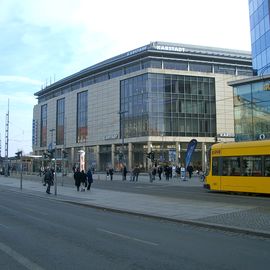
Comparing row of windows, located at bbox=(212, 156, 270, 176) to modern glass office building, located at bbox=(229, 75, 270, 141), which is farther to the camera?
modern glass office building, located at bbox=(229, 75, 270, 141)

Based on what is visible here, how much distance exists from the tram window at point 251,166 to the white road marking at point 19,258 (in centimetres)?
1947

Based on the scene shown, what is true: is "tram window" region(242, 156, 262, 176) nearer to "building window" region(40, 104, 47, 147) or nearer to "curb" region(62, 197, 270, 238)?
"curb" region(62, 197, 270, 238)

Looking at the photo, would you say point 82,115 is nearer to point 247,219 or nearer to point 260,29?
point 260,29

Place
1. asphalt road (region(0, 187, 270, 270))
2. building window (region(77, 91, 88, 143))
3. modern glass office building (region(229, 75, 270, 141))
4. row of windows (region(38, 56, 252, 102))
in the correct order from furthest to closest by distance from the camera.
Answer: building window (region(77, 91, 88, 143)) → row of windows (region(38, 56, 252, 102)) → modern glass office building (region(229, 75, 270, 141)) → asphalt road (region(0, 187, 270, 270))

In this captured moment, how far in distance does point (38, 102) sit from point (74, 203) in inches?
4711

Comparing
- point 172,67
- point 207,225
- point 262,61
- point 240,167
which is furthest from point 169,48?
point 207,225

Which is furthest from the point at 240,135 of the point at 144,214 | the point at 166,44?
the point at 166,44

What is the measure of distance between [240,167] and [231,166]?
0.84 metres

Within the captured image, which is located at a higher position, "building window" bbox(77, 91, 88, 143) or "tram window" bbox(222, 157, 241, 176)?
"building window" bbox(77, 91, 88, 143)

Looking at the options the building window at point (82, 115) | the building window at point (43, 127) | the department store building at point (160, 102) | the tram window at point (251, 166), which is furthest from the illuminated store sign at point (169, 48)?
the tram window at point (251, 166)

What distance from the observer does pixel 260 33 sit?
49.8 metres

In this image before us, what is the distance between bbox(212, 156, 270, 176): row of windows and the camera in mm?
26484

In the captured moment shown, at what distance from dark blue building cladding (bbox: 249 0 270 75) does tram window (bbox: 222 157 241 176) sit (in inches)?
852

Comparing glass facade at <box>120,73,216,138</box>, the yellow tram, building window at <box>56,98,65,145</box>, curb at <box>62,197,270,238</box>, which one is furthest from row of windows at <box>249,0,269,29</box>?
building window at <box>56,98,65,145</box>
